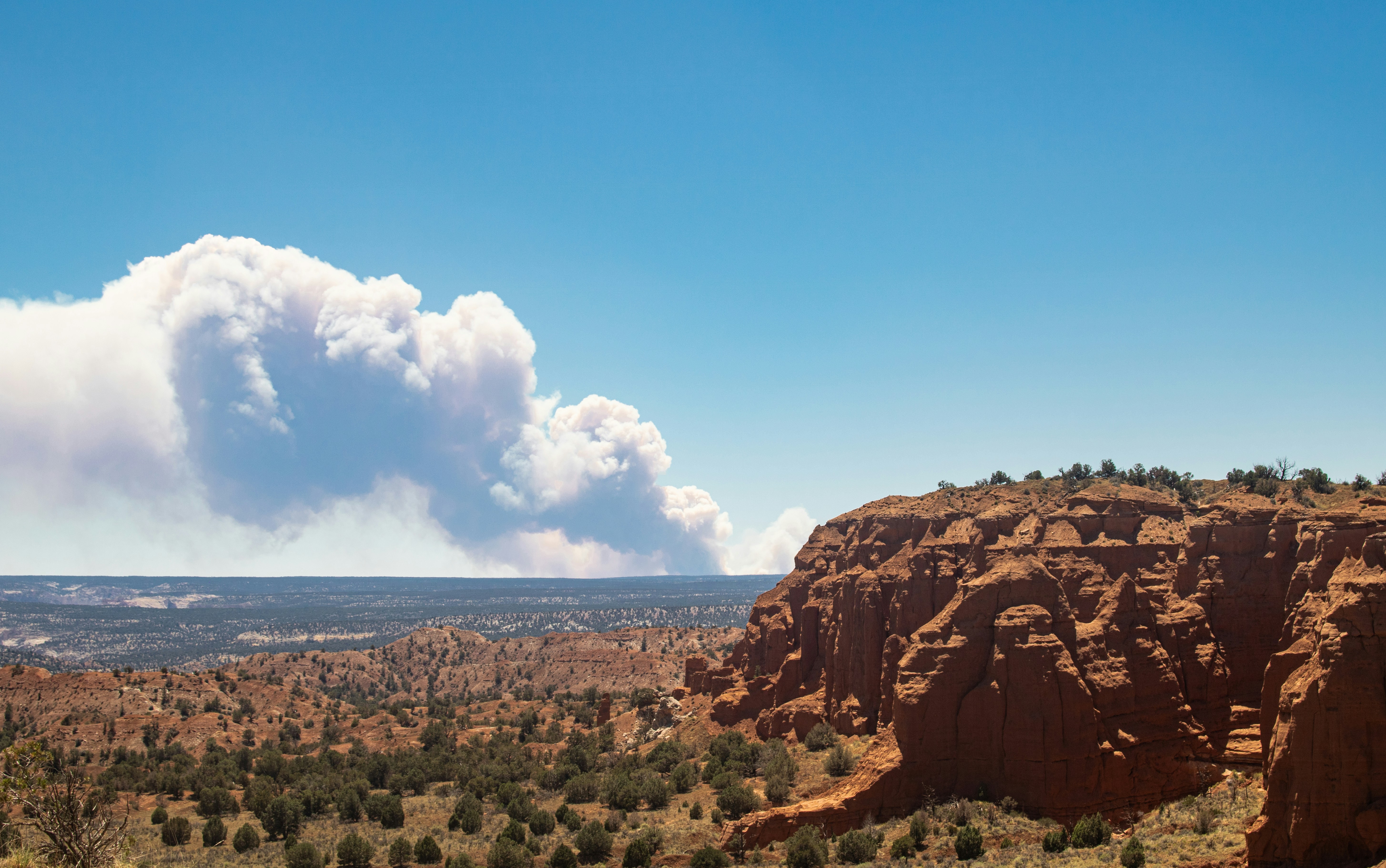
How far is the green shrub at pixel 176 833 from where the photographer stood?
41625 millimetres

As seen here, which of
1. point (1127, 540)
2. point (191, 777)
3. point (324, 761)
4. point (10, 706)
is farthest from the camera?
point (10, 706)

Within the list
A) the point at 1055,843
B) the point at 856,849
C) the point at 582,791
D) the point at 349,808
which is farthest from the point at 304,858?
the point at 1055,843

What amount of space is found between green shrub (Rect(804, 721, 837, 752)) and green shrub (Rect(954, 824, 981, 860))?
52.7 ft

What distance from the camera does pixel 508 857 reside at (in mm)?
34500

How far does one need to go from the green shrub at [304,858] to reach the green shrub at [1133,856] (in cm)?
2873

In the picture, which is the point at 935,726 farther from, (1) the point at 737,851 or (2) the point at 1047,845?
(1) the point at 737,851

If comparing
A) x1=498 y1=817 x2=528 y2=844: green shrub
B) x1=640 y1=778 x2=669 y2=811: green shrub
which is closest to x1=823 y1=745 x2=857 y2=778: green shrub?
x1=640 y1=778 x2=669 y2=811: green shrub

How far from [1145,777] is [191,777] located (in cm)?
5518

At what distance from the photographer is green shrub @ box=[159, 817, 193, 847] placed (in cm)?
4162

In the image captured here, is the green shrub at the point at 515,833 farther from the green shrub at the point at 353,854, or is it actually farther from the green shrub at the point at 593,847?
the green shrub at the point at 353,854

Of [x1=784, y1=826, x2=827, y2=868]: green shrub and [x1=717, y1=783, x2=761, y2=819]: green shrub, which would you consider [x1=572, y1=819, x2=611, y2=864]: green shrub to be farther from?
[x1=784, y1=826, x2=827, y2=868]: green shrub

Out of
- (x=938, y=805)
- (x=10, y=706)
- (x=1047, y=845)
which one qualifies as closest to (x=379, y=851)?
(x=938, y=805)

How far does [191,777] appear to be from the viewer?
56750 mm

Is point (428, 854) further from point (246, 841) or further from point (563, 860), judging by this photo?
point (246, 841)
